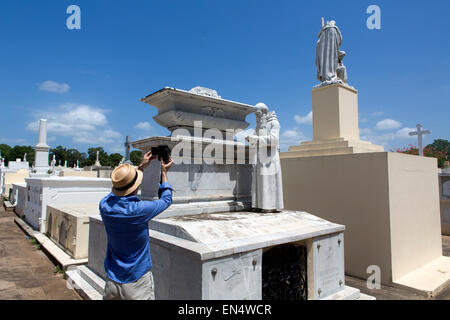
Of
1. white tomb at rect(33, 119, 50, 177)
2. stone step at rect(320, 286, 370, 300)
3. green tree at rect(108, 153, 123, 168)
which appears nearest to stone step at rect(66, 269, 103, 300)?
stone step at rect(320, 286, 370, 300)

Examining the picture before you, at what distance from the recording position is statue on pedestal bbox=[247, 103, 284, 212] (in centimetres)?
455

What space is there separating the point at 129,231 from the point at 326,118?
6.46 m

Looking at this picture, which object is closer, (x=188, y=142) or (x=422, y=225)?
(x=188, y=142)

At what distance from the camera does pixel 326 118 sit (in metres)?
7.39

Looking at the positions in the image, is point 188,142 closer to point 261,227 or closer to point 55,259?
point 261,227

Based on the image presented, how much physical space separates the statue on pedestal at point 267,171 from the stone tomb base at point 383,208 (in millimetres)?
2335

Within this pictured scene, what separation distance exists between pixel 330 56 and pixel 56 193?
9409 mm

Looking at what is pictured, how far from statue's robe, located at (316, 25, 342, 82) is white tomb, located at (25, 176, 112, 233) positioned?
8.13m

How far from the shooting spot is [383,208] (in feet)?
18.2

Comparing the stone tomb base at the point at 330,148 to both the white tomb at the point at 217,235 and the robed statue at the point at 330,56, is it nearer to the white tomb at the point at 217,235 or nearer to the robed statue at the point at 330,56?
the robed statue at the point at 330,56

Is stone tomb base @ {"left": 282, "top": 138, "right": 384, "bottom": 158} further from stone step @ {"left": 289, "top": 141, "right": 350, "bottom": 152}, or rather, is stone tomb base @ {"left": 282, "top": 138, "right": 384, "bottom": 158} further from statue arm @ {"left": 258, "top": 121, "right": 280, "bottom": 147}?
statue arm @ {"left": 258, "top": 121, "right": 280, "bottom": 147}

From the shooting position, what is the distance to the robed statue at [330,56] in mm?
7562

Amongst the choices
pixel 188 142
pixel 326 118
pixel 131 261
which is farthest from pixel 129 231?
pixel 326 118

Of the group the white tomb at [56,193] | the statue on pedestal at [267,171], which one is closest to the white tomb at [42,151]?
the white tomb at [56,193]
